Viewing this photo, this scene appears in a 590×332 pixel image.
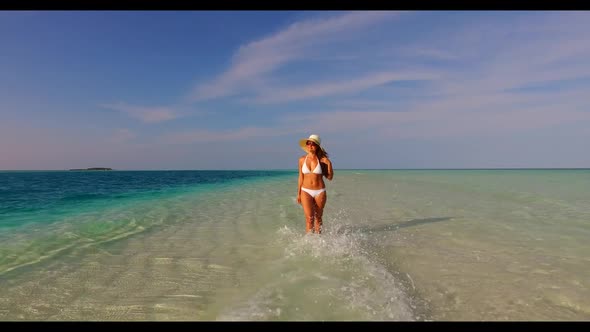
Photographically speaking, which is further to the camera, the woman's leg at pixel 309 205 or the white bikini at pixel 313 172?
the woman's leg at pixel 309 205

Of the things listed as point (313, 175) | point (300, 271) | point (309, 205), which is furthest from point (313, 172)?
point (300, 271)

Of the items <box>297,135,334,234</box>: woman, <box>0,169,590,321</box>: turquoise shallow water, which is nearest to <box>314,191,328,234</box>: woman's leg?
<box>297,135,334,234</box>: woman

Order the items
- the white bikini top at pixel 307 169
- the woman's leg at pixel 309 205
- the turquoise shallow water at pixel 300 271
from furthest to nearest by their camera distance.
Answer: the woman's leg at pixel 309 205 → the white bikini top at pixel 307 169 → the turquoise shallow water at pixel 300 271

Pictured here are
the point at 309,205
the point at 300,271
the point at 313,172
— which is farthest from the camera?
the point at 309,205

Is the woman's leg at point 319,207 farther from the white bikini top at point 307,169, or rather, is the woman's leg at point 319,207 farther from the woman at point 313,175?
the white bikini top at point 307,169

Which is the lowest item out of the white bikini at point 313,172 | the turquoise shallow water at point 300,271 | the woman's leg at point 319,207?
the turquoise shallow water at point 300,271

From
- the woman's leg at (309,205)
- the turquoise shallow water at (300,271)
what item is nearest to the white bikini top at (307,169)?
the woman's leg at (309,205)

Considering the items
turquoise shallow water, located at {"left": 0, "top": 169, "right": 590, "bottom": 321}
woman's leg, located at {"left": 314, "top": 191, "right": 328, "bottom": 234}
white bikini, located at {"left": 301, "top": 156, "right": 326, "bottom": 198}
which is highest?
white bikini, located at {"left": 301, "top": 156, "right": 326, "bottom": 198}

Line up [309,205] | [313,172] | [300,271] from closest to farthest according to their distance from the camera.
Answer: [300,271], [313,172], [309,205]

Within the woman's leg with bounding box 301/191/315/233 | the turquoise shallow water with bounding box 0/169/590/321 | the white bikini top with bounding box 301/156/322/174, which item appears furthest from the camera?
the woman's leg with bounding box 301/191/315/233

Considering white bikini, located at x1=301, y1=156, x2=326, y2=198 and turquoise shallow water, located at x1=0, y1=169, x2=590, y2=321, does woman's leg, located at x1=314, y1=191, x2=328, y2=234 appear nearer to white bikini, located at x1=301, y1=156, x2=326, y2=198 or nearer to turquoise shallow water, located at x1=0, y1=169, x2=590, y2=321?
white bikini, located at x1=301, y1=156, x2=326, y2=198

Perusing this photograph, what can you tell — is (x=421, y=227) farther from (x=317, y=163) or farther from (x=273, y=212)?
(x=273, y=212)

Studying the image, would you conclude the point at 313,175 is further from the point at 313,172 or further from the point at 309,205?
the point at 309,205
